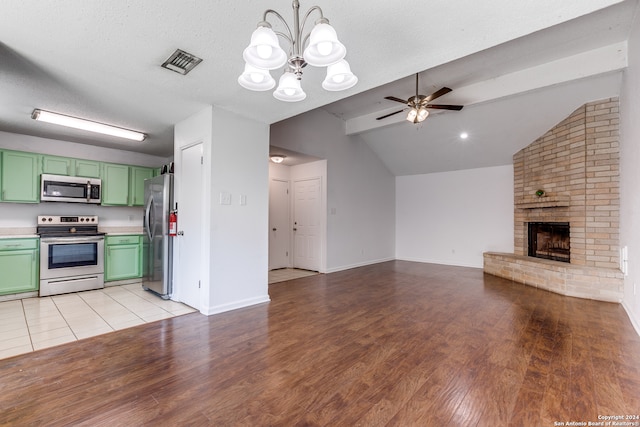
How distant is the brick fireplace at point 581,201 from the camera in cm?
409

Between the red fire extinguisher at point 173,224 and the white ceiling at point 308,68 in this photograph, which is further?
the red fire extinguisher at point 173,224

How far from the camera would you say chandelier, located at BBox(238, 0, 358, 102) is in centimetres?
148

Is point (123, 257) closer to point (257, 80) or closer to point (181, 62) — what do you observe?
point (181, 62)

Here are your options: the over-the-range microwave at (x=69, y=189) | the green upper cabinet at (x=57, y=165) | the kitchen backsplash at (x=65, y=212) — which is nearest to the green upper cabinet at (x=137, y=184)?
the kitchen backsplash at (x=65, y=212)

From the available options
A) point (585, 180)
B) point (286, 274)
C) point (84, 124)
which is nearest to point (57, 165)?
point (84, 124)

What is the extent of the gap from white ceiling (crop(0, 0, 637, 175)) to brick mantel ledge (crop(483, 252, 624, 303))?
2.42 meters

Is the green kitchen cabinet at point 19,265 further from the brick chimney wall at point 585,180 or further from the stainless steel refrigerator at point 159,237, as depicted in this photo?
the brick chimney wall at point 585,180

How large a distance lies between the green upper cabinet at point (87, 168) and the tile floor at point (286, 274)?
3.47 m

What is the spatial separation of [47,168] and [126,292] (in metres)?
2.24

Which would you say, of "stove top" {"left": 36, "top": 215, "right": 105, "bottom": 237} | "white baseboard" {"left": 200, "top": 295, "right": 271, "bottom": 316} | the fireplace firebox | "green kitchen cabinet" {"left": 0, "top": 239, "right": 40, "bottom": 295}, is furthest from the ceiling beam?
"green kitchen cabinet" {"left": 0, "top": 239, "right": 40, "bottom": 295}

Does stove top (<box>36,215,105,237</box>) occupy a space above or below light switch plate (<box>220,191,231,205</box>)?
below

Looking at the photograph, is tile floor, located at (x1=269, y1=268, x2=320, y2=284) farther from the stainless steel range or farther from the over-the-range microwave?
the over-the-range microwave

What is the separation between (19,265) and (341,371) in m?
4.72

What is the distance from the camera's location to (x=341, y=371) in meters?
2.11
